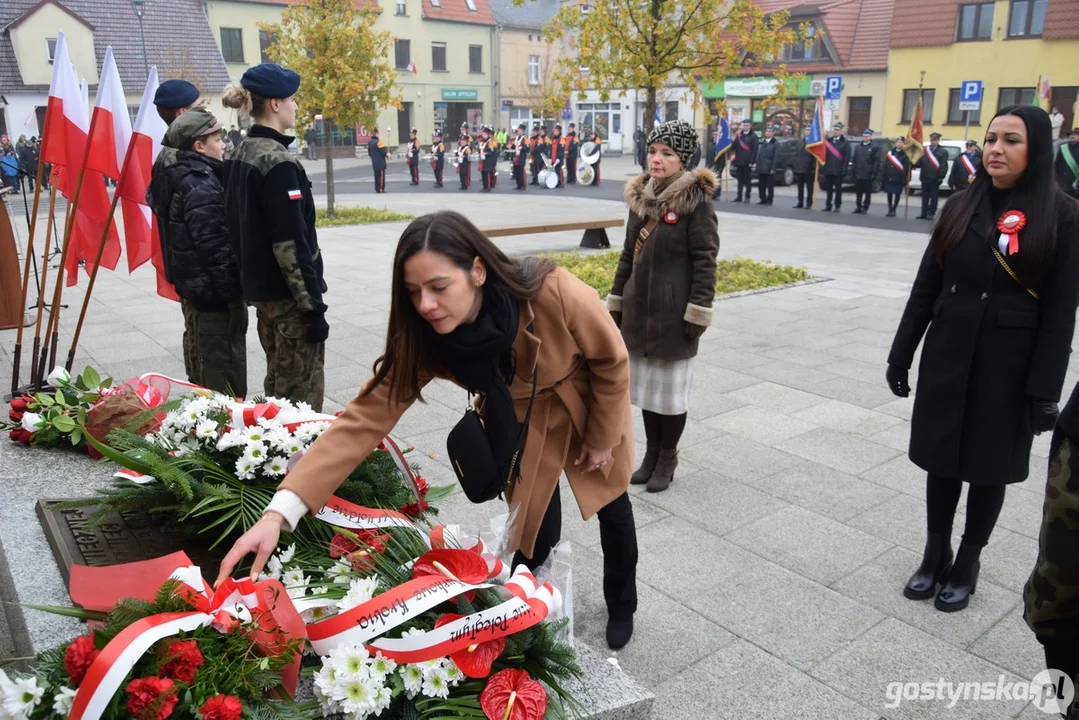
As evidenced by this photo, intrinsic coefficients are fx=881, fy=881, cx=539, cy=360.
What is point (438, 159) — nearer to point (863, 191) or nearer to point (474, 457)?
point (863, 191)

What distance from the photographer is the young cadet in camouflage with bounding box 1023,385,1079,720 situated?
1.70 m

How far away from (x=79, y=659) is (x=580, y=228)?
36.8 ft

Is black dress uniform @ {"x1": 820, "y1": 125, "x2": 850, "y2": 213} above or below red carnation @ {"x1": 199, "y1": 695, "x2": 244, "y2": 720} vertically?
above

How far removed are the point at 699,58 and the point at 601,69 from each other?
136 centimetres

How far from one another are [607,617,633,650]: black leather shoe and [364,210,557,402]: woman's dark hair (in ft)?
4.09

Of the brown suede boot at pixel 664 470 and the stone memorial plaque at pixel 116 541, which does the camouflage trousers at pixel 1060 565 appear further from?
the brown suede boot at pixel 664 470

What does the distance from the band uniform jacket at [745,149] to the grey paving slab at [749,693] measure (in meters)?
19.6

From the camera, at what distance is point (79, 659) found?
1844 millimetres

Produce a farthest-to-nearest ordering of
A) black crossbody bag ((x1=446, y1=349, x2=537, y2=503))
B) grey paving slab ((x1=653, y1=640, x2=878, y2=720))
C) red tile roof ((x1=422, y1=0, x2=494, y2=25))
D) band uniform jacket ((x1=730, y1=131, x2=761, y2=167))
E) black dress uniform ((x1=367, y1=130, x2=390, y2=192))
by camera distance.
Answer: red tile roof ((x1=422, y1=0, x2=494, y2=25)), black dress uniform ((x1=367, y1=130, x2=390, y2=192)), band uniform jacket ((x1=730, y1=131, x2=761, y2=167)), grey paving slab ((x1=653, y1=640, x2=878, y2=720)), black crossbody bag ((x1=446, y1=349, x2=537, y2=503))

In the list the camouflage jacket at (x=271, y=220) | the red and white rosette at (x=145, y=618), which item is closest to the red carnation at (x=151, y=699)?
the red and white rosette at (x=145, y=618)

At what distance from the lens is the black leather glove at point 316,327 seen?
4.36m

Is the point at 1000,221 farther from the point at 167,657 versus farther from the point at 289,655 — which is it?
the point at 167,657

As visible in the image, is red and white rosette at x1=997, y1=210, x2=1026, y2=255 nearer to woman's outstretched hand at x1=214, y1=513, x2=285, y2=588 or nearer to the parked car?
woman's outstretched hand at x1=214, y1=513, x2=285, y2=588

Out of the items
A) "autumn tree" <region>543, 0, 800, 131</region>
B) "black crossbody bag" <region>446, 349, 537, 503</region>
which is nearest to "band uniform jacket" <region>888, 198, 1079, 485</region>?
"black crossbody bag" <region>446, 349, 537, 503</region>
